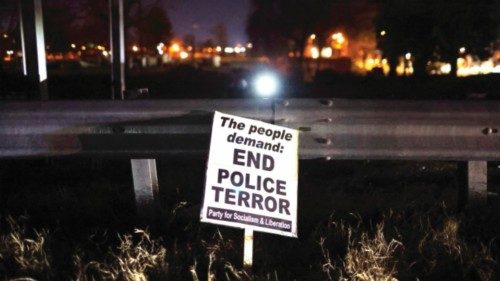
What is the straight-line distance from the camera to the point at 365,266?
4473 mm

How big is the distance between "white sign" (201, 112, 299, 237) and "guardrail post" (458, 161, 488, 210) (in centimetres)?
200

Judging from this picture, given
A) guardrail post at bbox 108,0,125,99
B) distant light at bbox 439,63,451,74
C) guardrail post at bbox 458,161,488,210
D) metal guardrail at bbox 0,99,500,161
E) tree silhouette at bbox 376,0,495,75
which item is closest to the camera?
metal guardrail at bbox 0,99,500,161

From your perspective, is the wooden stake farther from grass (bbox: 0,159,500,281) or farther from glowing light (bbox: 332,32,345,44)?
glowing light (bbox: 332,32,345,44)

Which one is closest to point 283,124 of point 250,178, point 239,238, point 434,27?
point 239,238

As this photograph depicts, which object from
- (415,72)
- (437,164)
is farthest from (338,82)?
(437,164)

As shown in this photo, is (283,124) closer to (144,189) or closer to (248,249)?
(144,189)

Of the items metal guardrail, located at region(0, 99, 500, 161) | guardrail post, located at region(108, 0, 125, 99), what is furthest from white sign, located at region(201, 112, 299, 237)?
guardrail post, located at region(108, 0, 125, 99)

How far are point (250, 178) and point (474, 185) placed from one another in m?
2.39

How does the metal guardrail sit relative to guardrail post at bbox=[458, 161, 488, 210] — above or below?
above

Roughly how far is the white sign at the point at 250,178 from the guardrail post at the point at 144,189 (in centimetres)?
142

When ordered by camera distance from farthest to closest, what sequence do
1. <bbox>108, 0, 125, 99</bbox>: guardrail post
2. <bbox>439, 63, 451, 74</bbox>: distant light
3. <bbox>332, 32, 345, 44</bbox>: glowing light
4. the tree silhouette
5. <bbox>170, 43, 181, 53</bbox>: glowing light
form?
<bbox>170, 43, 181, 53</bbox>: glowing light
<bbox>332, 32, 345, 44</bbox>: glowing light
<bbox>439, 63, 451, 74</bbox>: distant light
the tree silhouette
<bbox>108, 0, 125, 99</bbox>: guardrail post

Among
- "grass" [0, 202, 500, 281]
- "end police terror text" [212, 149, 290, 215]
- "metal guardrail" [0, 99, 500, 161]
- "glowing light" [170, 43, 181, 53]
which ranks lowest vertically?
"grass" [0, 202, 500, 281]

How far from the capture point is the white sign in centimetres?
448

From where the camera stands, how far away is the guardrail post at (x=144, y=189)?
18.9ft
